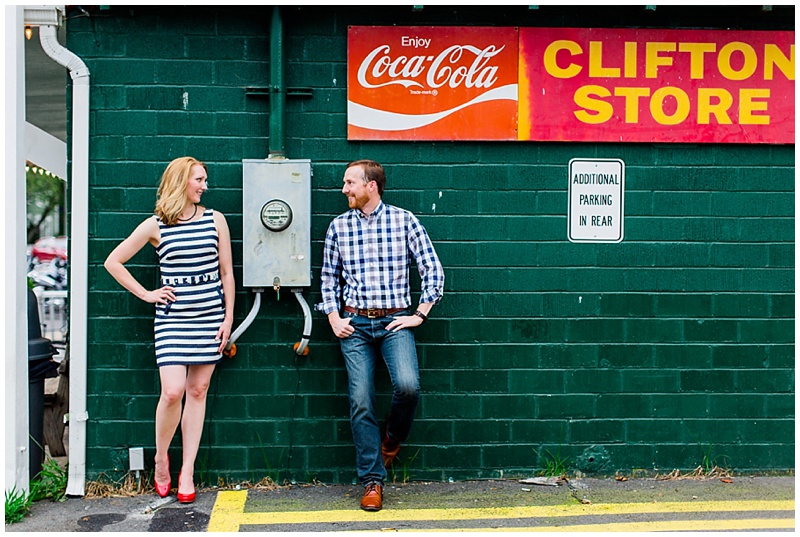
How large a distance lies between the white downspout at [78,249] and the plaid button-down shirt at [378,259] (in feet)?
4.72

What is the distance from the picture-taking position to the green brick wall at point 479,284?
5094mm

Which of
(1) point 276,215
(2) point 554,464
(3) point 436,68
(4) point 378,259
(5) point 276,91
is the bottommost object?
(2) point 554,464

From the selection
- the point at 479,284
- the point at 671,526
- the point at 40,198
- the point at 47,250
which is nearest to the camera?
the point at 671,526

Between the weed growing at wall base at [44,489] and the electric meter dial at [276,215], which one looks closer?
the weed growing at wall base at [44,489]

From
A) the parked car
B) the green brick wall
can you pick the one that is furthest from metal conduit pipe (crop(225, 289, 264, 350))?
the parked car

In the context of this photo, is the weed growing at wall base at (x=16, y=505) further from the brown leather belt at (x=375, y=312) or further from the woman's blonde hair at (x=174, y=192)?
the brown leather belt at (x=375, y=312)

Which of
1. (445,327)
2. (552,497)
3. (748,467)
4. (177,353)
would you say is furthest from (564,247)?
(177,353)

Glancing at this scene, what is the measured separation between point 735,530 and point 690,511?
330 mm

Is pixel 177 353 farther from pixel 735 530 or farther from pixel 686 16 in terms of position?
pixel 686 16

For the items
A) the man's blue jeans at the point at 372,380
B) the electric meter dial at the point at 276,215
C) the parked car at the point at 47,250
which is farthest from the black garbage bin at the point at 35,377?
the parked car at the point at 47,250

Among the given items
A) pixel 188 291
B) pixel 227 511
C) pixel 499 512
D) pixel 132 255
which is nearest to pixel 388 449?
pixel 499 512

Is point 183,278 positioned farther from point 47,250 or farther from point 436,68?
point 47,250

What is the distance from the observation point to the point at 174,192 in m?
4.72

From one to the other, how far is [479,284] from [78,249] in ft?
7.95
